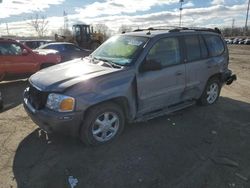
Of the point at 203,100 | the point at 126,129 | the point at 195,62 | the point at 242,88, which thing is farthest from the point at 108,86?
the point at 242,88

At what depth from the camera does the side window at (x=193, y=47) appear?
5.29 m

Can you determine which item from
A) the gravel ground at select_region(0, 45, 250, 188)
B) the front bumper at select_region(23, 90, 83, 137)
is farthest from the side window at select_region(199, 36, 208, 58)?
the front bumper at select_region(23, 90, 83, 137)

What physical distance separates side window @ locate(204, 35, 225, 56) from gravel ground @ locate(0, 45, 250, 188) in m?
1.57

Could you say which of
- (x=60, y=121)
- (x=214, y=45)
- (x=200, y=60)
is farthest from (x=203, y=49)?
(x=60, y=121)

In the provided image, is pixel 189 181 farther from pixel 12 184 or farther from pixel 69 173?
pixel 12 184

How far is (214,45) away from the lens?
19.9 ft

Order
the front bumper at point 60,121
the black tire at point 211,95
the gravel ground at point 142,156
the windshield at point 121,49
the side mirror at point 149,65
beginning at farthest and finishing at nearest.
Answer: the black tire at point 211,95, the windshield at point 121,49, the side mirror at point 149,65, the front bumper at point 60,121, the gravel ground at point 142,156

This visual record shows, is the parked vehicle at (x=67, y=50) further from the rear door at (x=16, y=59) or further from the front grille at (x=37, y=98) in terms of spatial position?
the front grille at (x=37, y=98)

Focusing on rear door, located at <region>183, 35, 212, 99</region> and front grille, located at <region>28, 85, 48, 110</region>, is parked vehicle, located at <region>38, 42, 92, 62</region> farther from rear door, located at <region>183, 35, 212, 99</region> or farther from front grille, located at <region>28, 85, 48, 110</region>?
front grille, located at <region>28, 85, 48, 110</region>

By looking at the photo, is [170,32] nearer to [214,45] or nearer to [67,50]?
[214,45]

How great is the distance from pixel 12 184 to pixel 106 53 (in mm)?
2917

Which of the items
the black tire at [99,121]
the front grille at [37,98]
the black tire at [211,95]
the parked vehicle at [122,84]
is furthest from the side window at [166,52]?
the front grille at [37,98]

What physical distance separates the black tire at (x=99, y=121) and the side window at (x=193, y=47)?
2.07 meters

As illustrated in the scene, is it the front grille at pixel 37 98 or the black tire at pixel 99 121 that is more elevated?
the front grille at pixel 37 98
